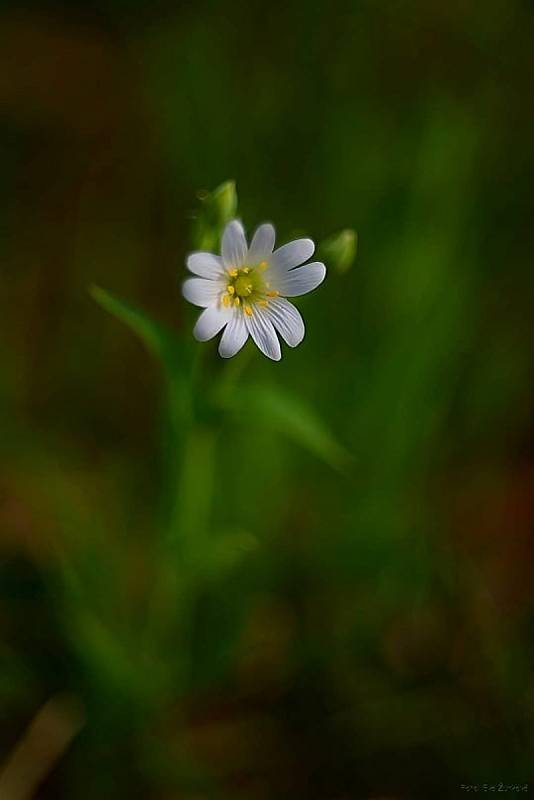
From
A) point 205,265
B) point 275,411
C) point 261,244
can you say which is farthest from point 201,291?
point 275,411

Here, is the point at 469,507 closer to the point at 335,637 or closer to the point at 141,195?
the point at 335,637

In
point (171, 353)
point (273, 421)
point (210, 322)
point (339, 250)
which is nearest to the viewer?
point (210, 322)

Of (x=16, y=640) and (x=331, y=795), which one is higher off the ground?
(x=331, y=795)

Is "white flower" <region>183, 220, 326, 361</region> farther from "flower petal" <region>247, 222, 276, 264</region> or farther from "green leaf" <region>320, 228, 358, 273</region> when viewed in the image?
"green leaf" <region>320, 228, 358, 273</region>

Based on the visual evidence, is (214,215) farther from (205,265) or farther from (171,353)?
(171,353)

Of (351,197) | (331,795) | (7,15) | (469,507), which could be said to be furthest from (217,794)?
(7,15)

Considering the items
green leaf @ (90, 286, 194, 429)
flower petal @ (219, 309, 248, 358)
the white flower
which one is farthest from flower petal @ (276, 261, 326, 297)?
green leaf @ (90, 286, 194, 429)
